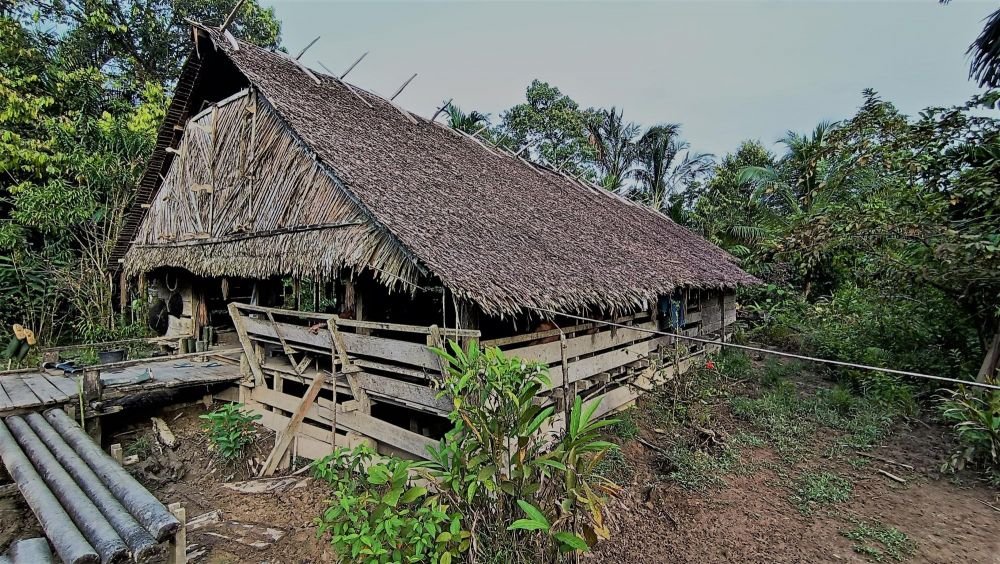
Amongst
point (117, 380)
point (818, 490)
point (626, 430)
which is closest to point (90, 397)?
point (117, 380)

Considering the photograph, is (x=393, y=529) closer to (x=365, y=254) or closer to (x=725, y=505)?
(x=365, y=254)

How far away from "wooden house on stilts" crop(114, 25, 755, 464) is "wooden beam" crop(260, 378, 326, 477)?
21mm

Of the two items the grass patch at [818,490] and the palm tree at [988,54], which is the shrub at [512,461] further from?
the palm tree at [988,54]

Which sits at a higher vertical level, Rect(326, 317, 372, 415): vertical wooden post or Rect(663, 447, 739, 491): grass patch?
Rect(326, 317, 372, 415): vertical wooden post

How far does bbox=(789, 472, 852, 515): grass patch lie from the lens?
4.21 metres

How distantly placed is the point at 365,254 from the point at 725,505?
4.08m

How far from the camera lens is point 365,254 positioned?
3.94 meters

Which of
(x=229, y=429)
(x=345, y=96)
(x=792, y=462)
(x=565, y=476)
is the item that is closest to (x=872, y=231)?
(x=792, y=462)

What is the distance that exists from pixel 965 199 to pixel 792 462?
3.89 m

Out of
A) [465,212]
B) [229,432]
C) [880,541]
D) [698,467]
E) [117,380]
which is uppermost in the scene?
[465,212]

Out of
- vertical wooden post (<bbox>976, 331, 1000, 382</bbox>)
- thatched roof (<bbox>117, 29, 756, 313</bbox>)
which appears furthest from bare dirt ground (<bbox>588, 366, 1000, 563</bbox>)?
thatched roof (<bbox>117, 29, 756, 313</bbox>)

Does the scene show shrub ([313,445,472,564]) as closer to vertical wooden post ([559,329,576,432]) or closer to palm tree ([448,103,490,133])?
vertical wooden post ([559,329,576,432])

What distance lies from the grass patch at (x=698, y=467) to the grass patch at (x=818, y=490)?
0.62 m

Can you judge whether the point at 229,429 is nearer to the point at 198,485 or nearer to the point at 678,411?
the point at 198,485
